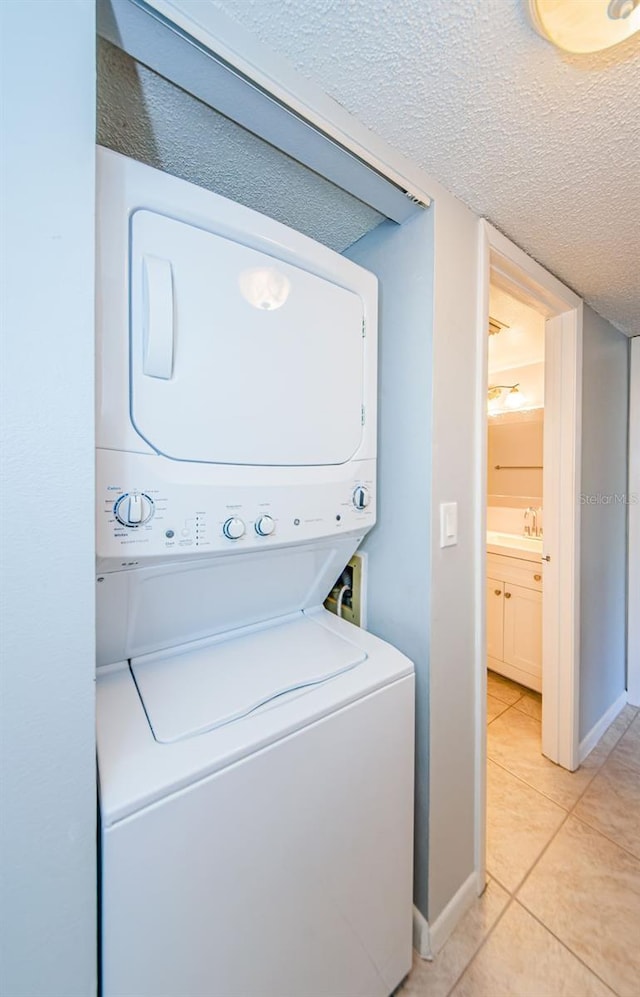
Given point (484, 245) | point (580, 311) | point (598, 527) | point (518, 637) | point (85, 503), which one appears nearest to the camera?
point (85, 503)

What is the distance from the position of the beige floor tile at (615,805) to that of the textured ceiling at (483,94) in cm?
248

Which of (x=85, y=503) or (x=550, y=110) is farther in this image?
(x=550, y=110)

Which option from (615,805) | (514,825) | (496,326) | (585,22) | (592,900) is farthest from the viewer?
(496,326)

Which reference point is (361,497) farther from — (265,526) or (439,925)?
(439,925)

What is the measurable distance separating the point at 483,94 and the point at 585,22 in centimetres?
20

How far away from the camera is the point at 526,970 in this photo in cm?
118

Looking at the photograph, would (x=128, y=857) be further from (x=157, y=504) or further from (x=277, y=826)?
(x=157, y=504)

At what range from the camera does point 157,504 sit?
792 millimetres

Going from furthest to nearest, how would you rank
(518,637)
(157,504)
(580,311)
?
(518,637), (580,311), (157,504)

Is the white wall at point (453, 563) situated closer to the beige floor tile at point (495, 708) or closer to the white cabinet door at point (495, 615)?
the beige floor tile at point (495, 708)

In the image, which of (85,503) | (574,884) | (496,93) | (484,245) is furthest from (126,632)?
(574,884)

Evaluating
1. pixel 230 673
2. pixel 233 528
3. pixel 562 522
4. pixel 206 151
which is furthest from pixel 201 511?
pixel 562 522

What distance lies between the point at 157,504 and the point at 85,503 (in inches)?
7.6

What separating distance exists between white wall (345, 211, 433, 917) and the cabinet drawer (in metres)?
1.59
